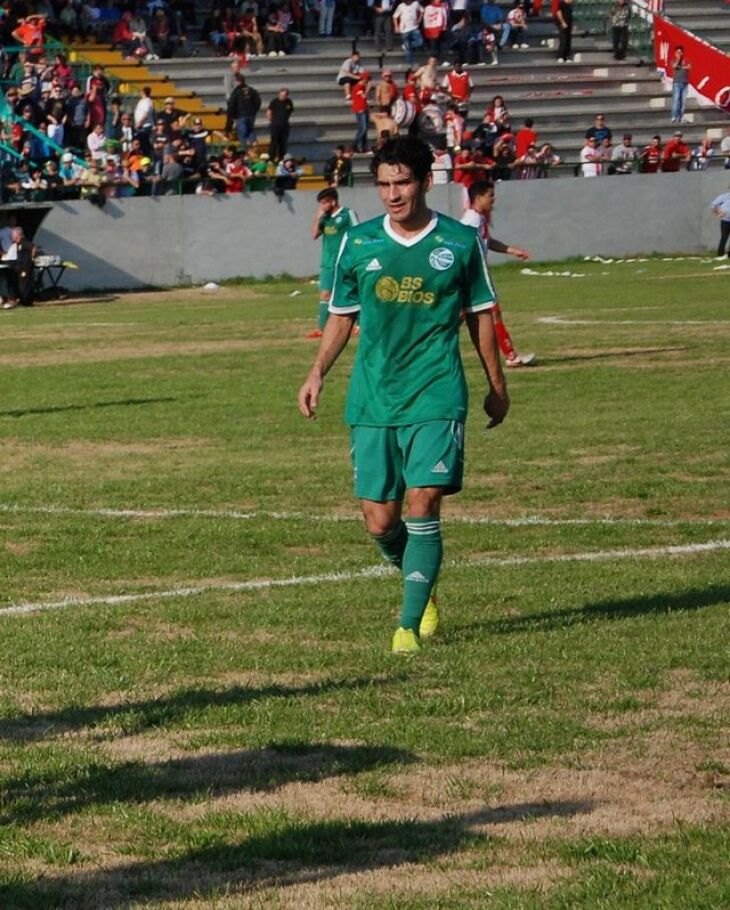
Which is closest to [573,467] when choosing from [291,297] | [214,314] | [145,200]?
[214,314]

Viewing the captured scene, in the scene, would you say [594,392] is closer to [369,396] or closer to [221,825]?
[369,396]

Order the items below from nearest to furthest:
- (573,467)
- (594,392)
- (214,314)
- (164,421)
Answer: (573,467) → (164,421) → (594,392) → (214,314)

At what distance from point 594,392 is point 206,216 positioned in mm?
22978

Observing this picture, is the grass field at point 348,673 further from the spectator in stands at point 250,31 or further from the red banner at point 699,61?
the red banner at point 699,61

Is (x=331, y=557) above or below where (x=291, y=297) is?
above

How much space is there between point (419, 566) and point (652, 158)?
38744 millimetres

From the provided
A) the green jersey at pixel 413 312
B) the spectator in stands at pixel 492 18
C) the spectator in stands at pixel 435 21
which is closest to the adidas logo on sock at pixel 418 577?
the green jersey at pixel 413 312

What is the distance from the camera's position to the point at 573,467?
547 inches

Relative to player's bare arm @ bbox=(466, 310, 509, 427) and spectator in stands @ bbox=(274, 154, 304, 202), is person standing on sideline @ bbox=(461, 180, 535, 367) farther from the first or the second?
spectator in stands @ bbox=(274, 154, 304, 202)

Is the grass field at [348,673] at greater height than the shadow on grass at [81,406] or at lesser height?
greater

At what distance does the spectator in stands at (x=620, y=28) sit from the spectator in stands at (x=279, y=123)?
12266 mm

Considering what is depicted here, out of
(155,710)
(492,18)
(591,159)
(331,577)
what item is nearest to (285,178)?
(591,159)

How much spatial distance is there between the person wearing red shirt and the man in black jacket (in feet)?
8.84

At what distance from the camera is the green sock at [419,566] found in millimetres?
7938
